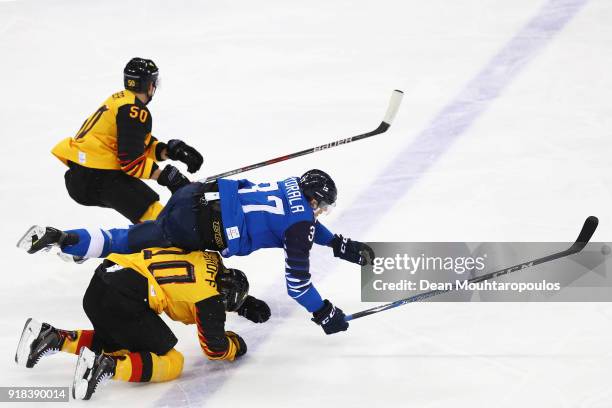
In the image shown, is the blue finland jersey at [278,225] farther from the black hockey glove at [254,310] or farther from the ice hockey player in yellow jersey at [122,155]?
the ice hockey player in yellow jersey at [122,155]

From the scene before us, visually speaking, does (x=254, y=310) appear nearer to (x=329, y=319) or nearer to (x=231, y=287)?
(x=231, y=287)

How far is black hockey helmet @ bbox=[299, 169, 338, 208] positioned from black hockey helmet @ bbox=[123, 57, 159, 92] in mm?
1070

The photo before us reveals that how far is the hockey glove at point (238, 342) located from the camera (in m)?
3.79

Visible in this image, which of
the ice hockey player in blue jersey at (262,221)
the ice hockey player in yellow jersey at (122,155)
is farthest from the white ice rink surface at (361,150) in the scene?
the ice hockey player in yellow jersey at (122,155)

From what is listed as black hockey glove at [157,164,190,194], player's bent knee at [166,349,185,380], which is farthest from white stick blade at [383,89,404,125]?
player's bent knee at [166,349,185,380]

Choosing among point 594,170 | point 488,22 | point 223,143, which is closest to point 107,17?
point 223,143

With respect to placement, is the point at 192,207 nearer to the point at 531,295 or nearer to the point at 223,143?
the point at 531,295

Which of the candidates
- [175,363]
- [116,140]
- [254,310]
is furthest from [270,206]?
[116,140]

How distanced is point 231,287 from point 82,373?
0.69m

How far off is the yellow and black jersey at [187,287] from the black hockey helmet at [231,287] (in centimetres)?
4

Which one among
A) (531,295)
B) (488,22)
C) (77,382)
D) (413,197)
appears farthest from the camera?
(488,22)

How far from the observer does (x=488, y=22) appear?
22.9 feet

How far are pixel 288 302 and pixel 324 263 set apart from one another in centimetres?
37

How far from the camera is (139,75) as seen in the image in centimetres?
430
